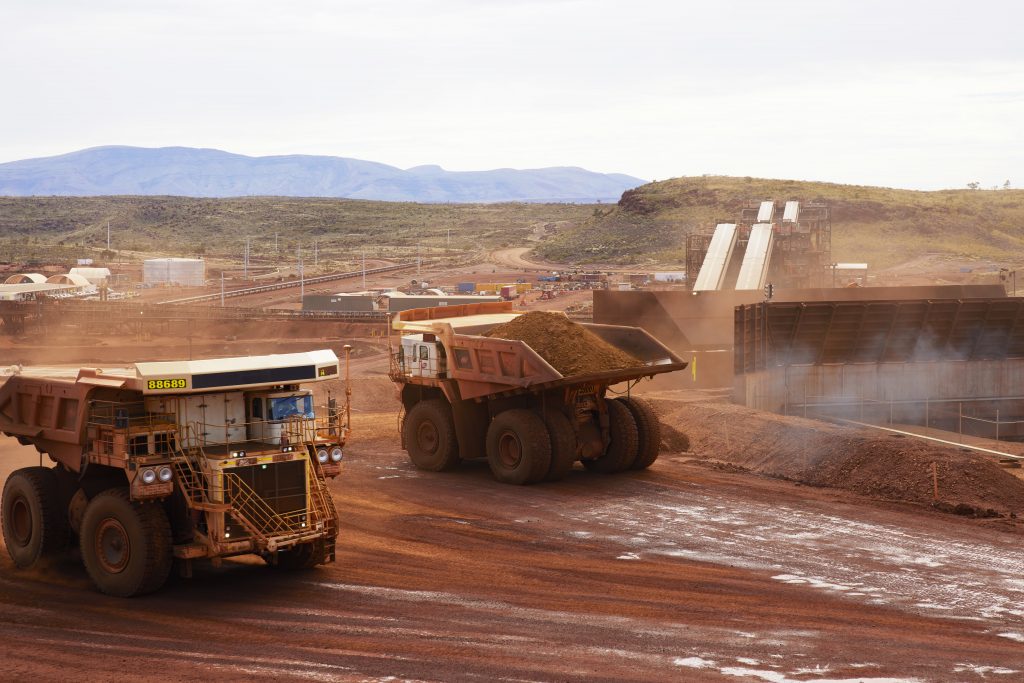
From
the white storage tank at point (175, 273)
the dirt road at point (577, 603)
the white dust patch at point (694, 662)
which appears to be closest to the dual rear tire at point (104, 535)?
the dirt road at point (577, 603)

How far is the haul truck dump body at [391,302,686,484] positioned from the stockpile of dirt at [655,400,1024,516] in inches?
116

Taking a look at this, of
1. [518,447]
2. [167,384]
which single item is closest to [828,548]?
[518,447]

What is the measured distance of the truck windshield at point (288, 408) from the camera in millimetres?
14781

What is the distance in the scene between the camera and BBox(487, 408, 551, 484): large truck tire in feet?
70.4

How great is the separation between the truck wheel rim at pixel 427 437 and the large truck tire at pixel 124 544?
9673 mm

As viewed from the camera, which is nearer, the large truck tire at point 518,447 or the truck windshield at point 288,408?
the truck windshield at point 288,408

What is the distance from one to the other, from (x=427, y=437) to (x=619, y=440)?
12.9 ft

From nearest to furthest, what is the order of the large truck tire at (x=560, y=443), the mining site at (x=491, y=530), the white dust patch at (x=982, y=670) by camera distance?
the white dust patch at (x=982, y=670)
the mining site at (x=491, y=530)
the large truck tire at (x=560, y=443)

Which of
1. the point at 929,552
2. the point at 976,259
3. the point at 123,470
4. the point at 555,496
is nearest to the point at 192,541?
the point at 123,470

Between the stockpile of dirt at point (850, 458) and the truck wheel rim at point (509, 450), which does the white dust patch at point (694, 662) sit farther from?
the truck wheel rim at point (509, 450)

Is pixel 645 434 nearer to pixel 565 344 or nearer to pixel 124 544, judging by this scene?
pixel 565 344

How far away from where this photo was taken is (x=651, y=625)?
521 inches

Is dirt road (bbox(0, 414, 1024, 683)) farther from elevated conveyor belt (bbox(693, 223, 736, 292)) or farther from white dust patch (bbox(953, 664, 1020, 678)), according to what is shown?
elevated conveyor belt (bbox(693, 223, 736, 292))

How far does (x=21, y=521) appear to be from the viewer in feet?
51.8
